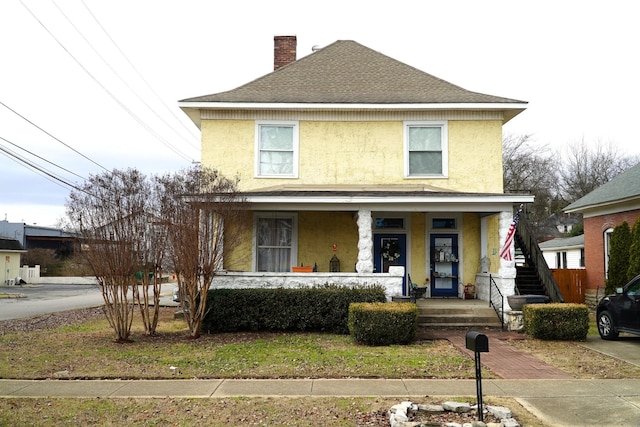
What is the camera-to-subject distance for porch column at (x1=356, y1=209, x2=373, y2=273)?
14.6m

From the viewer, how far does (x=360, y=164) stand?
16.7 m

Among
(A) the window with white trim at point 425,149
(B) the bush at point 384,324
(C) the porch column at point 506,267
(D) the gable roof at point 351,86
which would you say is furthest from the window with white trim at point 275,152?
(C) the porch column at point 506,267

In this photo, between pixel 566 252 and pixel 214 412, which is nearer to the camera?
pixel 214 412

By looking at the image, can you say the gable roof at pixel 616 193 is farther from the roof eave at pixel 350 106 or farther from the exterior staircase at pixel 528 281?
the roof eave at pixel 350 106

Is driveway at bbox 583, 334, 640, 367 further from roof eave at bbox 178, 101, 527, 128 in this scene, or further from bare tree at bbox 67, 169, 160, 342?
bare tree at bbox 67, 169, 160, 342

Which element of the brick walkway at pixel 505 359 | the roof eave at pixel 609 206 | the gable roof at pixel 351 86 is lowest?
the brick walkway at pixel 505 359

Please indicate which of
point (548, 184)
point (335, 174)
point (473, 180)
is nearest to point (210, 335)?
point (335, 174)

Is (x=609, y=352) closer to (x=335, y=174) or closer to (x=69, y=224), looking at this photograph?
(x=335, y=174)

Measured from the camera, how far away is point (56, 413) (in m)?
7.00

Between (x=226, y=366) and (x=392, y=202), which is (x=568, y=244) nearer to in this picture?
(x=392, y=202)

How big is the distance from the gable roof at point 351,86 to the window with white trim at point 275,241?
339 cm

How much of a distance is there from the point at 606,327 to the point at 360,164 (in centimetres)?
768

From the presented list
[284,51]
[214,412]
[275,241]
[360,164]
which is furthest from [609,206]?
[214,412]

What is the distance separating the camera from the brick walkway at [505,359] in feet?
30.3
